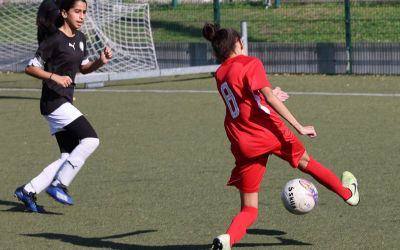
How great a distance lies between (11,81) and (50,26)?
42.8 feet

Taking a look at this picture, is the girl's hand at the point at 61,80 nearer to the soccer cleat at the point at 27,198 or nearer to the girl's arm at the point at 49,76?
the girl's arm at the point at 49,76

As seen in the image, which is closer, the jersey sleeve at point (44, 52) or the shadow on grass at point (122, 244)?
the shadow on grass at point (122, 244)

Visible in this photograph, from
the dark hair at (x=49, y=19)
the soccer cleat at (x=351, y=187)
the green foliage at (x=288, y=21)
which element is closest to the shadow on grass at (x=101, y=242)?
the soccer cleat at (x=351, y=187)

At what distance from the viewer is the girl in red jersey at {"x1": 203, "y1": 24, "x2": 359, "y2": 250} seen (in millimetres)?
6953

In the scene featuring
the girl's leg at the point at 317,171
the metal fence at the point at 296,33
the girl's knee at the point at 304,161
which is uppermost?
the girl's knee at the point at 304,161

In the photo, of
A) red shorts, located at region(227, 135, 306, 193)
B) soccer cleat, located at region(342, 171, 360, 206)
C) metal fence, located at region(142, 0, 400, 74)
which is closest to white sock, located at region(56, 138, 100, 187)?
red shorts, located at region(227, 135, 306, 193)

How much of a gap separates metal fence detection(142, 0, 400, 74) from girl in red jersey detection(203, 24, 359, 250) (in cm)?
1334

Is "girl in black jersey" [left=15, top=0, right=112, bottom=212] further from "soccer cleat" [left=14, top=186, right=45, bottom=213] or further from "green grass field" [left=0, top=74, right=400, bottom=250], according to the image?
"green grass field" [left=0, top=74, right=400, bottom=250]

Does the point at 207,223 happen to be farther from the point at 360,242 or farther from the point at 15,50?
the point at 15,50

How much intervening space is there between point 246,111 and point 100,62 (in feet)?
7.44

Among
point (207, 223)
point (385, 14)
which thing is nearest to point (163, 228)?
point (207, 223)

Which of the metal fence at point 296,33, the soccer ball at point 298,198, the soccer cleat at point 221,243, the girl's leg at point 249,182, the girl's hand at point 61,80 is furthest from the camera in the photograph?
the metal fence at point 296,33

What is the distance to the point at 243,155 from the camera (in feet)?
23.2

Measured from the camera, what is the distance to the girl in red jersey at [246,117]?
22.8 feet
